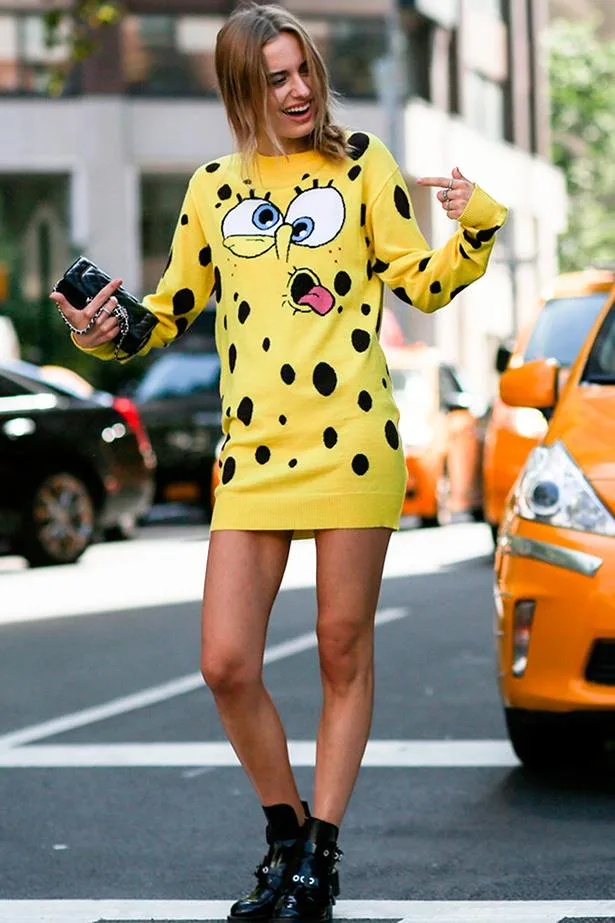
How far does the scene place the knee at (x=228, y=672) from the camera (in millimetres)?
4750

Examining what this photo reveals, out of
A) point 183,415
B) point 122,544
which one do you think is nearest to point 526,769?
point 122,544

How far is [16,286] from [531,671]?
90.3 feet

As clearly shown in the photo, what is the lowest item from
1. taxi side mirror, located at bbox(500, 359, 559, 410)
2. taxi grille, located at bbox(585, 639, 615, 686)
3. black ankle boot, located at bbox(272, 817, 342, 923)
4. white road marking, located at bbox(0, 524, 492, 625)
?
white road marking, located at bbox(0, 524, 492, 625)

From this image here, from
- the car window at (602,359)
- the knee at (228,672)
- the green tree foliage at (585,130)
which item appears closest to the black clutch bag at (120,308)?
the knee at (228,672)

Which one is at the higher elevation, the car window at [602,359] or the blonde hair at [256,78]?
the blonde hair at [256,78]

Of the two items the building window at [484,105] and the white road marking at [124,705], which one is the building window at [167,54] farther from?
the white road marking at [124,705]

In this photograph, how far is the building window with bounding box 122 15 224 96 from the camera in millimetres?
46250

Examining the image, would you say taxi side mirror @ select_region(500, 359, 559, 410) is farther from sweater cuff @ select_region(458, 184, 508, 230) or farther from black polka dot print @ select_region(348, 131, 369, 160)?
sweater cuff @ select_region(458, 184, 508, 230)

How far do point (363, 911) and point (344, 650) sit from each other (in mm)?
630

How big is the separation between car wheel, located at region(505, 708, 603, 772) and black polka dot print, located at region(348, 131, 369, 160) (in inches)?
84.9

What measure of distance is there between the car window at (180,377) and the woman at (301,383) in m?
16.8

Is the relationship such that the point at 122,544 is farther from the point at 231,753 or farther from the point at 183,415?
the point at 231,753

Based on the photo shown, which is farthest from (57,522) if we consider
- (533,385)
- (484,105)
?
(484,105)

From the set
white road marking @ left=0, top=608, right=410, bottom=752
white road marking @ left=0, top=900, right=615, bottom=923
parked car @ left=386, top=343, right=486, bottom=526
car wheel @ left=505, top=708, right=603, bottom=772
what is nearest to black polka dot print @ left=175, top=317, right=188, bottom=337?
white road marking @ left=0, top=900, right=615, bottom=923
